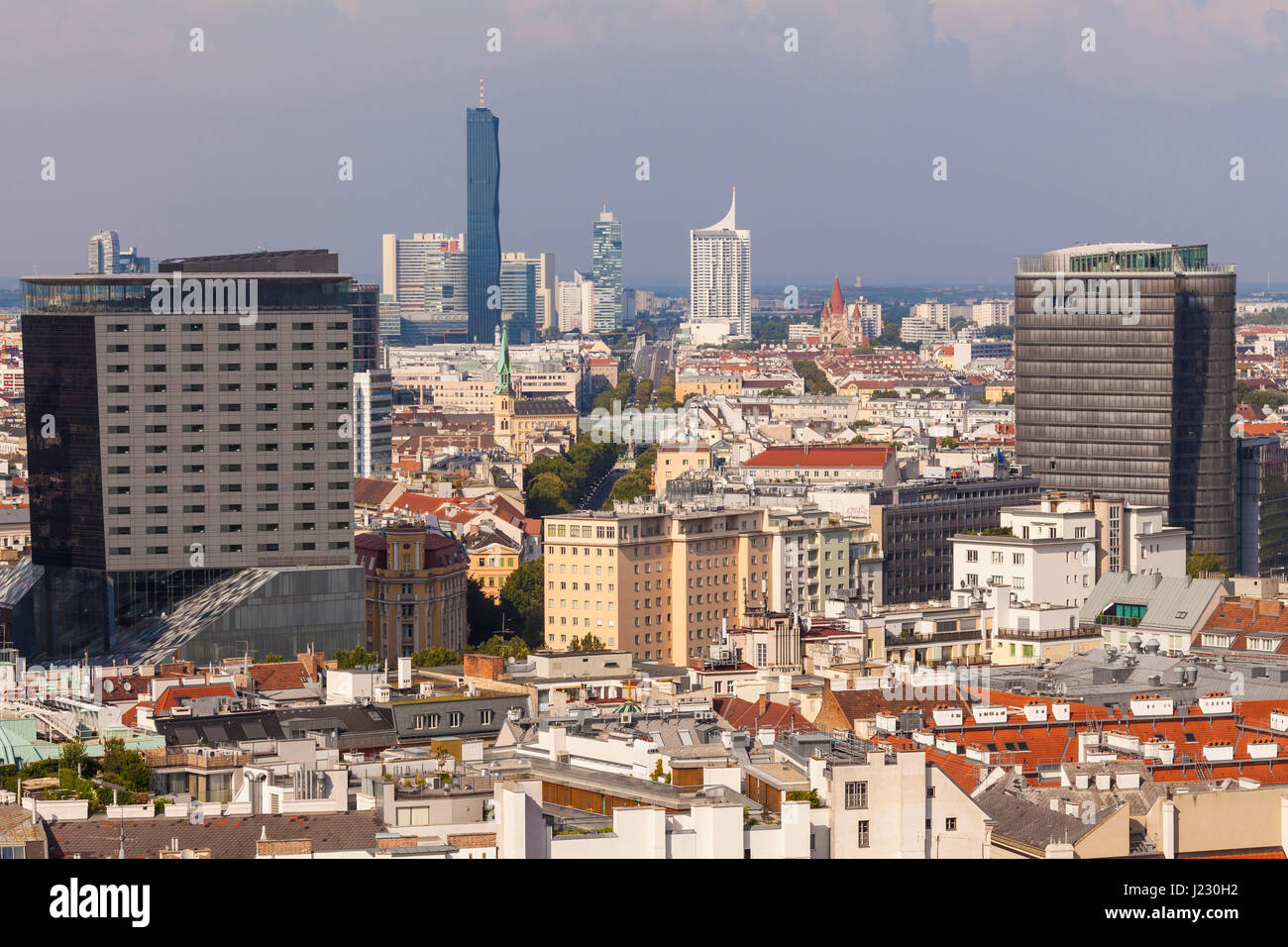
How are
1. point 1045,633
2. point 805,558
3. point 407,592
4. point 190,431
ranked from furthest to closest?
point 805,558 → point 407,592 → point 190,431 → point 1045,633

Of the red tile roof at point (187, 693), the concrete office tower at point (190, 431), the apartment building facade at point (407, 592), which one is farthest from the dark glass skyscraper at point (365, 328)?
the red tile roof at point (187, 693)

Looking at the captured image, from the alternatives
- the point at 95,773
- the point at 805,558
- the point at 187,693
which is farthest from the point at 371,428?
the point at 95,773

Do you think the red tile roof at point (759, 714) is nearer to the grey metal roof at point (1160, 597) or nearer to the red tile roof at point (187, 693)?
the red tile roof at point (187, 693)

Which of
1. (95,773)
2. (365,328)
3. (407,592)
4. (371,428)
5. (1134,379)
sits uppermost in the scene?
(365,328)

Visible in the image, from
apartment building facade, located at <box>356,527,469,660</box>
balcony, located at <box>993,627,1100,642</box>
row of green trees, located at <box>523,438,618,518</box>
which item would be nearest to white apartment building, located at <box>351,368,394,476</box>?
row of green trees, located at <box>523,438,618,518</box>

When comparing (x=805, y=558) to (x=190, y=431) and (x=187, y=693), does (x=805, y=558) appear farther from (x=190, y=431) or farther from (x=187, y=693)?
(x=187, y=693)

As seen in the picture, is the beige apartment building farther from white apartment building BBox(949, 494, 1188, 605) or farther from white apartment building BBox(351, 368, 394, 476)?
white apartment building BBox(351, 368, 394, 476)
